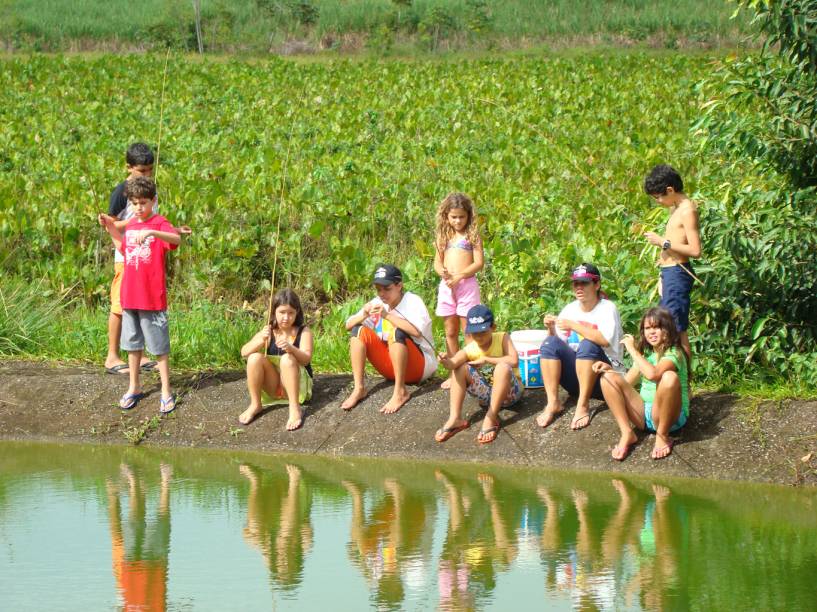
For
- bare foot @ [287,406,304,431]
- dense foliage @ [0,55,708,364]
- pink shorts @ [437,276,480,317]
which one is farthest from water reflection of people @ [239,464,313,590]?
dense foliage @ [0,55,708,364]

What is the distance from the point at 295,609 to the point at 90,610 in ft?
2.84

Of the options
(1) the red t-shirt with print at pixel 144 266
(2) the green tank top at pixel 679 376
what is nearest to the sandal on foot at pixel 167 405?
(1) the red t-shirt with print at pixel 144 266

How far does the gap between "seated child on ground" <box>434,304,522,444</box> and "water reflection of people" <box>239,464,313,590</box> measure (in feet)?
3.54

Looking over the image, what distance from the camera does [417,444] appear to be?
841 centimetres

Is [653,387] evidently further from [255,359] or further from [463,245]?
[255,359]

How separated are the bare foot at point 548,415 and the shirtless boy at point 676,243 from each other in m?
0.92

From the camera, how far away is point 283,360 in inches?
340

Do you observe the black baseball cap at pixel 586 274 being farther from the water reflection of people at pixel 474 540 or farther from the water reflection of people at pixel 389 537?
the water reflection of people at pixel 389 537

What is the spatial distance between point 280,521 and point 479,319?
186 centimetres

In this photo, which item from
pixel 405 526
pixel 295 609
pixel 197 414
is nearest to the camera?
pixel 295 609

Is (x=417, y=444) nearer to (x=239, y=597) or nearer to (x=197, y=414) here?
(x=197, y=414)

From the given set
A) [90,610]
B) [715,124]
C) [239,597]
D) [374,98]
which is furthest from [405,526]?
[374,98]

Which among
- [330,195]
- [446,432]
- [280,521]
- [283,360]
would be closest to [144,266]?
[283,360]

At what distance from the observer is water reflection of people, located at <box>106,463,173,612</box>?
5.82 m
